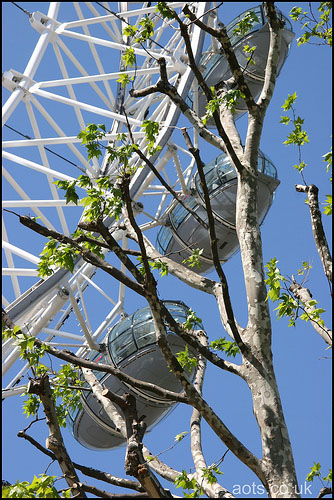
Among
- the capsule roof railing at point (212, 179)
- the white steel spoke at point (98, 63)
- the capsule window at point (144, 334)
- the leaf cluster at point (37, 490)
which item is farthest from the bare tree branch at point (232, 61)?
the white steel spoke at point (98, 63)

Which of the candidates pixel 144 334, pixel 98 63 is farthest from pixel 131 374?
pixel 98 63

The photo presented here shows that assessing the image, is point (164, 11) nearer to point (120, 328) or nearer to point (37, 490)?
point (37, 490)

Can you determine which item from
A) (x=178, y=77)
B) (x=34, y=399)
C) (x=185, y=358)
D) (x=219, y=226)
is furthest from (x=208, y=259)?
(x=34, y=399)

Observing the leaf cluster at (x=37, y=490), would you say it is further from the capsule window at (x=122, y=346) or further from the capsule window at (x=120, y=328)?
the capsule window at (x=120, y=328)

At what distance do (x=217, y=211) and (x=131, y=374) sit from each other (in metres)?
4.11

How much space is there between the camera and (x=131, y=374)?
14.7 m

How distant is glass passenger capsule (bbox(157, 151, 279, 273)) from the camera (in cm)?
1670

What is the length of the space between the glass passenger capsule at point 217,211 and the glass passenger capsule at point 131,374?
168 centimetres

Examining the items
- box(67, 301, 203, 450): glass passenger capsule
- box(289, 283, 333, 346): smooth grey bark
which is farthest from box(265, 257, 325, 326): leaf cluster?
box(67, 301, 203, 450): glass passenger capsule

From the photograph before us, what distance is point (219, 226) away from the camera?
1659 centimetres

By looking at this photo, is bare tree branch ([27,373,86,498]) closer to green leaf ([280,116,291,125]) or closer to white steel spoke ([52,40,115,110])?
green leaf ([280,116,291,125])

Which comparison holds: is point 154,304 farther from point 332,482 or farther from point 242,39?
point 242,39

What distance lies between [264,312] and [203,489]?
6.01 feet

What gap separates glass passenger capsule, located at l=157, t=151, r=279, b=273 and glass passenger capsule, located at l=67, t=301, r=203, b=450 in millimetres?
1679
